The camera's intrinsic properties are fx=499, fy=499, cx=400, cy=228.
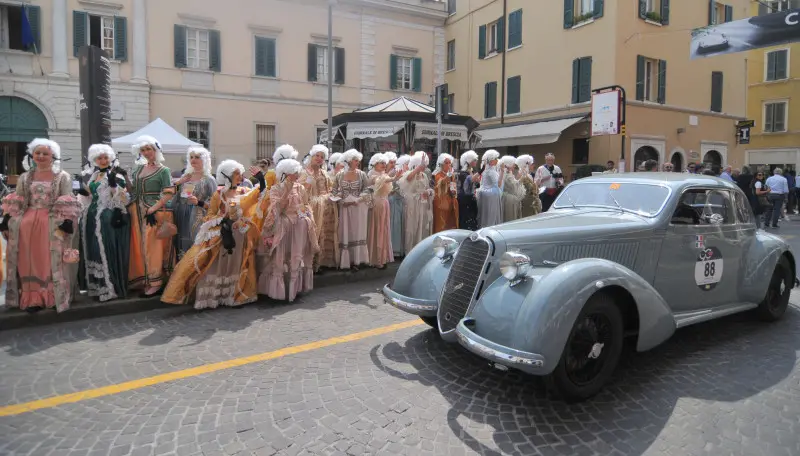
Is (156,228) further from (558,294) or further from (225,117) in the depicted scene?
(225,117)

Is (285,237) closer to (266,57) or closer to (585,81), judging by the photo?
(585,81)

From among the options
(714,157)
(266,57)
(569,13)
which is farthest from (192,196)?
(714,157)

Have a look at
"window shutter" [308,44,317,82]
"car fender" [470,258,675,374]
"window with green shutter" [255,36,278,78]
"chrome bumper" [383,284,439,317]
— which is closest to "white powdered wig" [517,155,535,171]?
"chrome bumper" [383,284,439,317]

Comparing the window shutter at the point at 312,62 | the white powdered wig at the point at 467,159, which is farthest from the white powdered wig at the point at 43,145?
the window shutter at the point at 312,62

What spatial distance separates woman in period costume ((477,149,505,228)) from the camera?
8.92 m

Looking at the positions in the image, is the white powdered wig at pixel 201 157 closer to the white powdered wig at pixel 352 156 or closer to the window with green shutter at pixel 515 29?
the white powdered wig at pixel 352 156

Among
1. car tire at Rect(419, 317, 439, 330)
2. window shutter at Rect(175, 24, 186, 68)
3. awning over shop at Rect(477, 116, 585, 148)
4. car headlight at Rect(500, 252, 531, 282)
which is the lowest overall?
car tire at Rect(419, 317, 439, 330)

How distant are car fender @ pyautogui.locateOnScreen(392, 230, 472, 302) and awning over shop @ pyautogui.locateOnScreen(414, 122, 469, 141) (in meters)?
10.3

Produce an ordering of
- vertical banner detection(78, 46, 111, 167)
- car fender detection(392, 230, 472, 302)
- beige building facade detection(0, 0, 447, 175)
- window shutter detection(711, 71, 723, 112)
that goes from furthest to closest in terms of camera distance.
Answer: window shutter detection(711, 71, 723, 112) → beige building facade detection(0, 0, 447, 175) → vertical banner detection(78, 46, 111, 167) → car fender detection(392, 230, 472, 302)

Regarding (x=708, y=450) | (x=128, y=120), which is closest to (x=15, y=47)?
(x=128, y=120)

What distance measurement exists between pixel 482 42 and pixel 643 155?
10.4 metres

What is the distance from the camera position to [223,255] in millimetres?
5746

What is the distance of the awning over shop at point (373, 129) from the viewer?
1462 centimetres

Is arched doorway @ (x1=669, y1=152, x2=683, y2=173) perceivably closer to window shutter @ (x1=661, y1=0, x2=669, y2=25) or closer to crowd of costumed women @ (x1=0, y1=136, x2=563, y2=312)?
window shutter @ (x1=661, y1=0, x2=669, y2=25)
